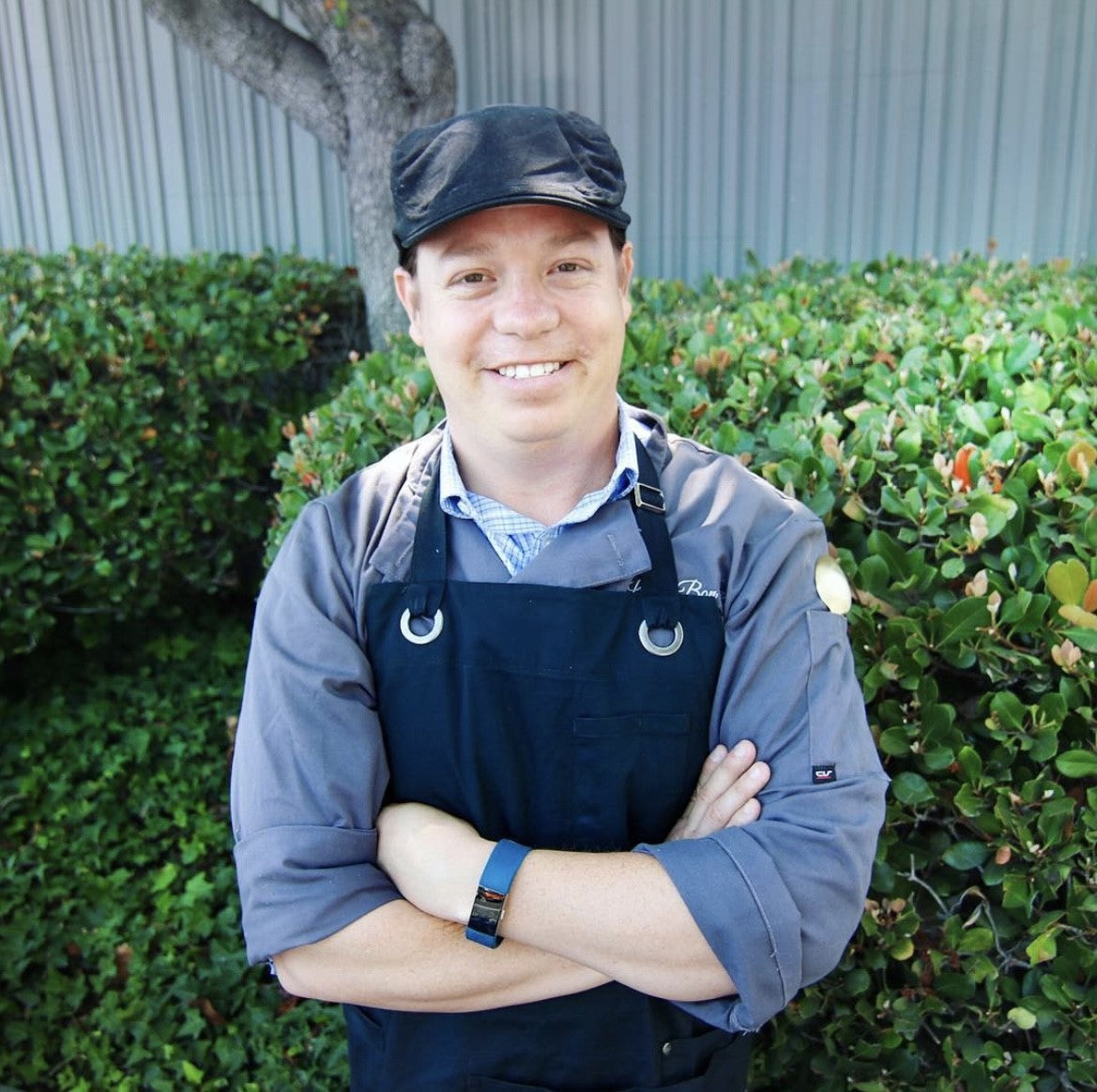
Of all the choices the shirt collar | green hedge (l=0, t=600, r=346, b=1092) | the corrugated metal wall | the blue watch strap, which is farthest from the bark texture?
the blue watch strap

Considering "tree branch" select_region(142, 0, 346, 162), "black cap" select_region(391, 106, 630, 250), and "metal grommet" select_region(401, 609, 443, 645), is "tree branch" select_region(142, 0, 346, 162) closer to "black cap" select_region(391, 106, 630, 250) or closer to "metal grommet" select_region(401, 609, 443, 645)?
"black cap" select_region(391, 106, 630, 250)

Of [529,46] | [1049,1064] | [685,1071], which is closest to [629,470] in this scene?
[685,1071]

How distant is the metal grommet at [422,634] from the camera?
5.41ft

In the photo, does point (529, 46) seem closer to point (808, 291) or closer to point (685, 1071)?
point (808, 291)

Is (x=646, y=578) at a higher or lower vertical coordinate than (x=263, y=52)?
lower

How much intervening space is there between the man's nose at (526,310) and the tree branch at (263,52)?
132 inches

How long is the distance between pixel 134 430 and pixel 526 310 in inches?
110

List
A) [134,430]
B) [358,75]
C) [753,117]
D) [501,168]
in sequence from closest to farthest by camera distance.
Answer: [501,168] < [134,430] < [358,75] < [753,117]

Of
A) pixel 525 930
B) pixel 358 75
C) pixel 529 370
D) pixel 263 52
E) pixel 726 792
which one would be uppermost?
pixel 263 52

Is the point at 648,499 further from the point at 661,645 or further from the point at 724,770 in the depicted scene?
the point at 724,770

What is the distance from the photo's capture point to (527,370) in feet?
5.45

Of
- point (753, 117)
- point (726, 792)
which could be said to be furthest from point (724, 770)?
point (753, 117)

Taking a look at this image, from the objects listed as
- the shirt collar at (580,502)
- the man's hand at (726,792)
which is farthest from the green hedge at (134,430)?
the man's hand at (726,792)

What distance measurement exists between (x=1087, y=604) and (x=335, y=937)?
1.38 meters
